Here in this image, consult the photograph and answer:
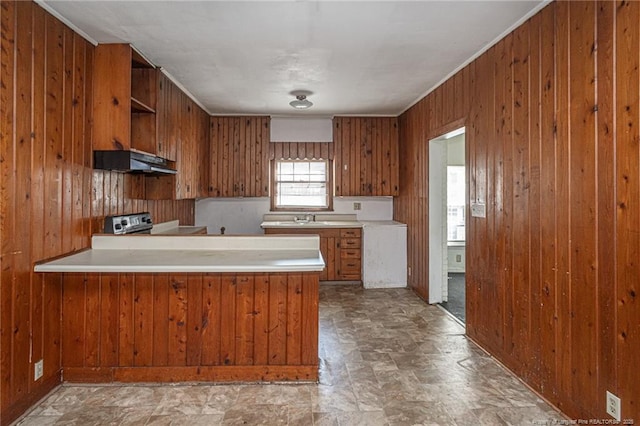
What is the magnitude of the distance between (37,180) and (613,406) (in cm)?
342

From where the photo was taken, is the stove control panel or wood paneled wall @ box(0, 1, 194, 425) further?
the stove control panel

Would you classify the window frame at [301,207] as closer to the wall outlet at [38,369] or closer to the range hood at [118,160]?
the range hood at [118,160]

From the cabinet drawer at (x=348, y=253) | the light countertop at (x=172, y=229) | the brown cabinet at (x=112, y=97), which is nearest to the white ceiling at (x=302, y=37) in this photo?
the brown cabinet at (x=112, y=97)

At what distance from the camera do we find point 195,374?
2.60 metres

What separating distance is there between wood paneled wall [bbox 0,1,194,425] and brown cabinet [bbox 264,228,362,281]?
306 centimetres

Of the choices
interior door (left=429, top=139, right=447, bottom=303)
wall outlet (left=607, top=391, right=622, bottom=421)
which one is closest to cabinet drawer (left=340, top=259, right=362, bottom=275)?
interior door (left=429, top=139, right=447, bottom=303)

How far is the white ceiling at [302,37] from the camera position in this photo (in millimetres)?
2359

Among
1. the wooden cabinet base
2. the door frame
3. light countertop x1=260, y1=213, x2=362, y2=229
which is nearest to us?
the wooden cabinet base

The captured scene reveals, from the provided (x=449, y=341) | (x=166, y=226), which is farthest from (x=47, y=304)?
(x=449, y=341)

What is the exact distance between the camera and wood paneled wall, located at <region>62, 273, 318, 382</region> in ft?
8.44

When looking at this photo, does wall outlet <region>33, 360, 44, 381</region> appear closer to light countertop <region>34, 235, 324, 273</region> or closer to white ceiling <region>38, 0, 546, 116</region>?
light countertop <region>34, 235, 324, 273</region>

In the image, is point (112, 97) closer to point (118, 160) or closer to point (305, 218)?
point (118, 160)

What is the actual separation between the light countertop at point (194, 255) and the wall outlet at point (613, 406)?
1.61 meters

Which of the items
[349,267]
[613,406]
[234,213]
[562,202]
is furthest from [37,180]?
[349,267]
